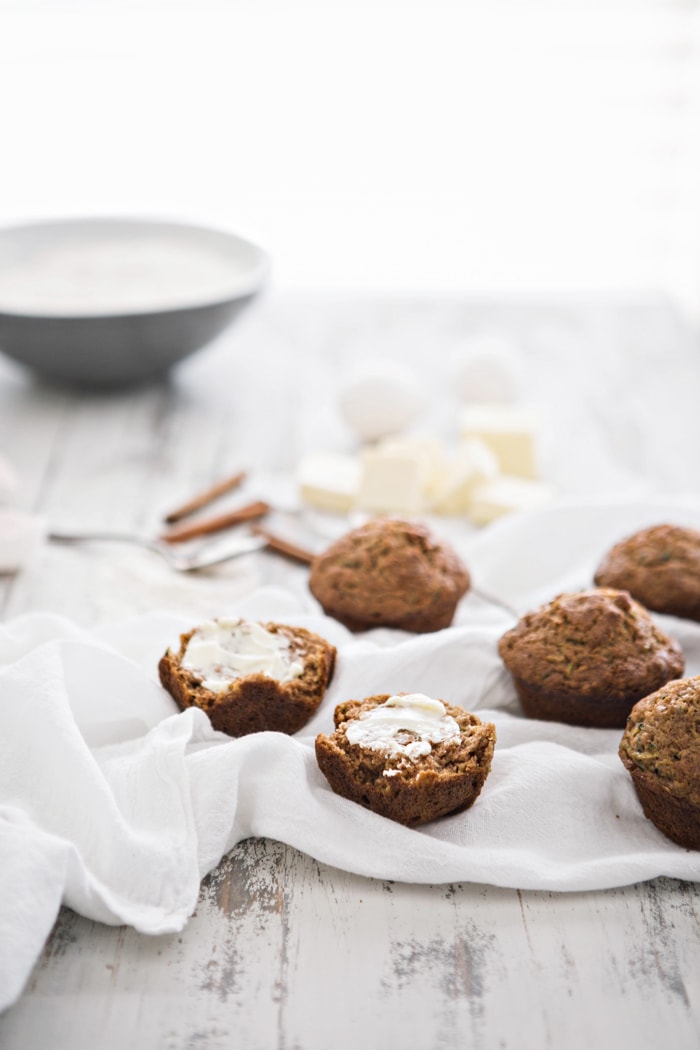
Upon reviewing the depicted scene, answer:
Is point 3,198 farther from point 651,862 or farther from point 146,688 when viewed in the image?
point 651,862

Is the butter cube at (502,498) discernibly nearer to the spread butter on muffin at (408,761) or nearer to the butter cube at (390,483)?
the butter cube at (390,483)

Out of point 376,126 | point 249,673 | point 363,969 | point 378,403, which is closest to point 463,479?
point 378,403

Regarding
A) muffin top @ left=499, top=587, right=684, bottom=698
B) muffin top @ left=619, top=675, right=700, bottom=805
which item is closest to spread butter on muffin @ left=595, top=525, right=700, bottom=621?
muffin top @ left=499, top=587, right=684, bottom=698

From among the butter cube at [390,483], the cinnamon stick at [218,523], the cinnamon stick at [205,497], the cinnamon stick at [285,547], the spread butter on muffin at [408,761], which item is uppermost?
the spread butter on muffin at [408,761]

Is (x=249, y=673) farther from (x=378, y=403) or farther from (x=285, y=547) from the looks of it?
(x=378, y=403)

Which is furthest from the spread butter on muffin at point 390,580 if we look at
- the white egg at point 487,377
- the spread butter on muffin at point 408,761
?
the white egg at point 487,377

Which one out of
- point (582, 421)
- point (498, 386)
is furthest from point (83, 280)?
point (582, 421)

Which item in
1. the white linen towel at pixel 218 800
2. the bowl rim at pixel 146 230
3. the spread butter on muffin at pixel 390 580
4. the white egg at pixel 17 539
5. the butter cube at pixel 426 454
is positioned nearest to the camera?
the white linen towel at pixel 218 800
